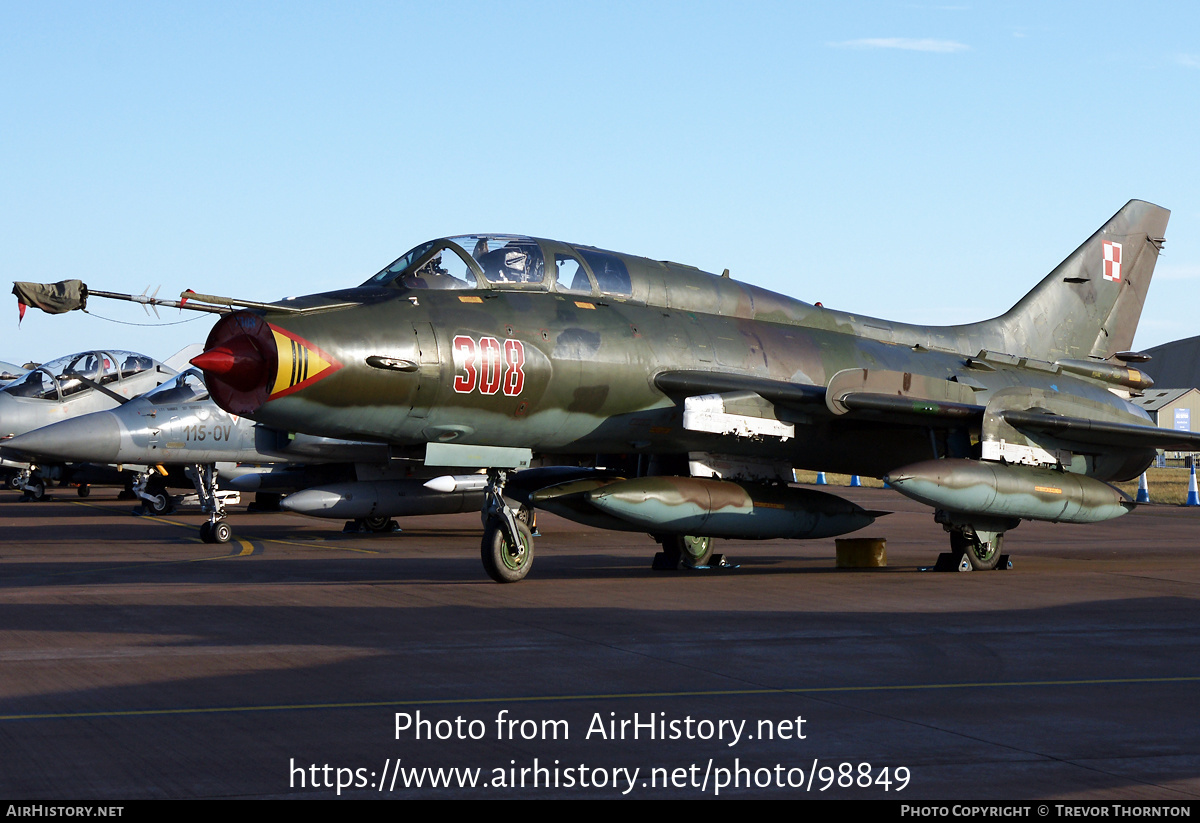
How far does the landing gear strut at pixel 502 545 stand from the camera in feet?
38.5

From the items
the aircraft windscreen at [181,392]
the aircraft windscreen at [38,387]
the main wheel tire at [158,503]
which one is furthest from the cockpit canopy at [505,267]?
the aircraft windscreen at [38,387]

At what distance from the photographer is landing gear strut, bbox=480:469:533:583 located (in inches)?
462

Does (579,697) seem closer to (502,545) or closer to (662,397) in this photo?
(502,545)

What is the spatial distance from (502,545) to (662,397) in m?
2.32

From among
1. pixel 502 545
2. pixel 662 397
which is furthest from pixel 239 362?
pixel 662 397

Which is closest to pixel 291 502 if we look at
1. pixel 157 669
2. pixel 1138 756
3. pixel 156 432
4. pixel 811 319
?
pixel 156 432

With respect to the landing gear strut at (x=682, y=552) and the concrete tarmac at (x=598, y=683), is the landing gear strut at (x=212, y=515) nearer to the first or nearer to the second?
the concrete tarmac at (x=598, y=683)

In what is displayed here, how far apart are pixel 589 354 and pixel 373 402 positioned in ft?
7.75

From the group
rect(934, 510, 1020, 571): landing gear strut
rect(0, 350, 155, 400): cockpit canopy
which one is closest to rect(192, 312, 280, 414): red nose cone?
rect(934, 510, 1020, 571): landing gear strut

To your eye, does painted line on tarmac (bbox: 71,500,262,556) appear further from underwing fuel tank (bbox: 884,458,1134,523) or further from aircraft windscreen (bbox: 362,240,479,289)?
underwing fuel tank (bbox: 884,458,1134,523)

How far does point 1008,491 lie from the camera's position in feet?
41.8

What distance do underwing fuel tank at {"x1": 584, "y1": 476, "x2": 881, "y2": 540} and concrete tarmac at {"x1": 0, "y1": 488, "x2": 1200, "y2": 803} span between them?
628mm

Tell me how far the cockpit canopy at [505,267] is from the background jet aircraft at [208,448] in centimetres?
691
